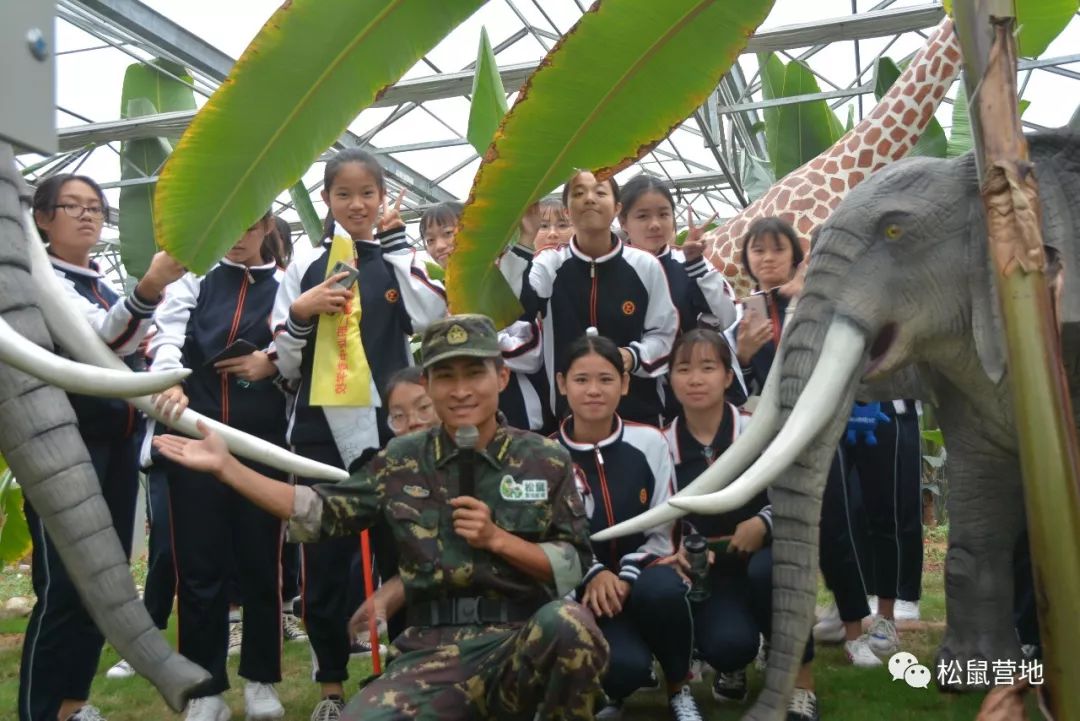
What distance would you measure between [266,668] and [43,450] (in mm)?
1146

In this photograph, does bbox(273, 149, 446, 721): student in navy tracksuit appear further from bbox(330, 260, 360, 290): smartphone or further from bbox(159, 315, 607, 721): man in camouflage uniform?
bbox(159, 315, 607, 721): man in camouflage uniform

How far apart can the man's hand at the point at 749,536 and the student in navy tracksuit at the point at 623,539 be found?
17 centimetres

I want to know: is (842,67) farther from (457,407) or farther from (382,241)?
(457,407)

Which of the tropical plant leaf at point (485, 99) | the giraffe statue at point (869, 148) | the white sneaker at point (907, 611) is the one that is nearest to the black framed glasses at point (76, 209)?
the tropical plant leaf at point (485, 99)

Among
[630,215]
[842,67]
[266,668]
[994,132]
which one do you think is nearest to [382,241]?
[630,215]

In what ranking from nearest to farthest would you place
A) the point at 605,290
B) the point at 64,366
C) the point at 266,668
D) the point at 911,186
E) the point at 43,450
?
the point at 64,366, the point at 43,450, the point at 911,186, the point at 266,668, the point at 605,290

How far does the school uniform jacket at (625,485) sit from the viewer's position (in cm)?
320

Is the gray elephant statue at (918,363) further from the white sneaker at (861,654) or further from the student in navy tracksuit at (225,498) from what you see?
the student in navy tracksuit at (225,498)

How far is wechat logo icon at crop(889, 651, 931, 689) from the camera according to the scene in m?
3.40

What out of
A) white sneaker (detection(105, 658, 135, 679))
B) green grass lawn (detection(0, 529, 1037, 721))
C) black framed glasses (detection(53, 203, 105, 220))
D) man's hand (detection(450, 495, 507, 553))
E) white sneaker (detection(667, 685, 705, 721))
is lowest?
green grass lawn (detection(0, 529, 1037, 721))

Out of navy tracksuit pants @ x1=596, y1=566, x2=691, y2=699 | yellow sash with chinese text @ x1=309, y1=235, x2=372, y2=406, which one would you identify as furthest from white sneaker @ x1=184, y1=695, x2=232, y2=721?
navy tracksuit pants @ x1=596, y1=566, x2=691, y2=699

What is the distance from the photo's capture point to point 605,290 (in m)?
3.68

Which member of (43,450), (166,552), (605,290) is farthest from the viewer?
(166,552)

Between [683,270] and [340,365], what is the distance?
1.11 meters
